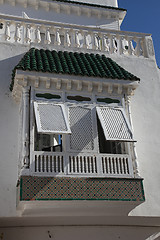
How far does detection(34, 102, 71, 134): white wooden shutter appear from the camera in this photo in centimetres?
848

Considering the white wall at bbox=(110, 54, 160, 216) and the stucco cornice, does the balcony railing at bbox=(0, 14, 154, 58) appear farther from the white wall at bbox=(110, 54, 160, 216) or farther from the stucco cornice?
the stucco cornice

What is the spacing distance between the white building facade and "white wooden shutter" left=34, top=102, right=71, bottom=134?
23 mm

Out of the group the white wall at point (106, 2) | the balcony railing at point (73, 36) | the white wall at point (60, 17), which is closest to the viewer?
the balcony railing at point (73, 36)

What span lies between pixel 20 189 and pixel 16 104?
2585 mm

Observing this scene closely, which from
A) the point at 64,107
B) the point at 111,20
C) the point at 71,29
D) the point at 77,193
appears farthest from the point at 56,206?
the point at 111,20

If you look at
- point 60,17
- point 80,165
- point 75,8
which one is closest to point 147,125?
point 80,165

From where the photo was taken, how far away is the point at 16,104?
9789 millimetres

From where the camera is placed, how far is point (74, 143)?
884 centimetres

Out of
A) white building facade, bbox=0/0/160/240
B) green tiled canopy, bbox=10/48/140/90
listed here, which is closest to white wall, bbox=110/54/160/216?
white building facade, bbox=0/0/160/240

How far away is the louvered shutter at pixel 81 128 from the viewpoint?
8875mm

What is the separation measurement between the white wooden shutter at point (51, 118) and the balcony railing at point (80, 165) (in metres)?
0.54

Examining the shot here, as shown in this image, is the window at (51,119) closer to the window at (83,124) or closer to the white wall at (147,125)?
the window at (83,124)

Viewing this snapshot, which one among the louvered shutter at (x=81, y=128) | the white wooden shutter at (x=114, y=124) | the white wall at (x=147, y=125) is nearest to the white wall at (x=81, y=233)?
the white wall at (x=147, y=125)

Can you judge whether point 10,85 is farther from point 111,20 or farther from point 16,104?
point 111,20
